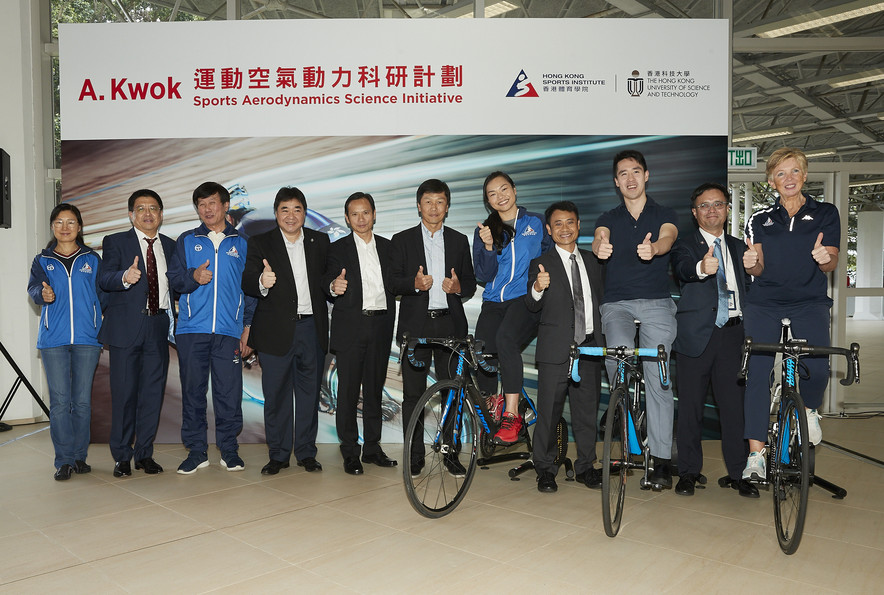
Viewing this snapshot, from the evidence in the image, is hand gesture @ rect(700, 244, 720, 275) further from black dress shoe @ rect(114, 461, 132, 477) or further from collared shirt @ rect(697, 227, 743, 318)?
black dress shoe @ rect(114, 461, 132, 477)

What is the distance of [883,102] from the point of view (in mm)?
6684

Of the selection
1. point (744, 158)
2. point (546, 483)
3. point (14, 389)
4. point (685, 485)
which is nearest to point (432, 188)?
point (546, 483)

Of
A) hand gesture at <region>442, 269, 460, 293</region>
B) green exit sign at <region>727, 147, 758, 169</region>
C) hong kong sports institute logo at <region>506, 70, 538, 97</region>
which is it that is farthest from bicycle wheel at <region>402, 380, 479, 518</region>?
green exit sign at <region>727, 147, 758, 169</region>

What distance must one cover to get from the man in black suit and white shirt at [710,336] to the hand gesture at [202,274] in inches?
107

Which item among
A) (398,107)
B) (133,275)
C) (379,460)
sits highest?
(398,107)

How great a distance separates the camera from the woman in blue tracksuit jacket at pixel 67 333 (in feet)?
13.2

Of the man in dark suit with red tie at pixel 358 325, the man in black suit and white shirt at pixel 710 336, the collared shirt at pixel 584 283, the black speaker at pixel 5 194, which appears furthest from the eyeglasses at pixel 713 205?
the black speaker at pixel 5 194

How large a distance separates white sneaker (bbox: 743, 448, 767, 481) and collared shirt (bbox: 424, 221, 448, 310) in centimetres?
193

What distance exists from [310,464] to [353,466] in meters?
0.30

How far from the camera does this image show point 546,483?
3.74 m

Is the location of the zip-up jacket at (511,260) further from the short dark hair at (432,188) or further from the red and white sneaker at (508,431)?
the red and white sneaker at (508,431)

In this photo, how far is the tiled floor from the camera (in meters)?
2.54

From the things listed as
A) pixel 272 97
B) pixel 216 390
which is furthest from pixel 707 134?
pixel 216 390

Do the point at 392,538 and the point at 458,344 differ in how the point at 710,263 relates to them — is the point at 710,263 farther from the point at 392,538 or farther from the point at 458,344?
the point at 392,538
